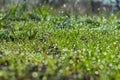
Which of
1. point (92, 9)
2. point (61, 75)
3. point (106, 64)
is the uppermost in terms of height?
point (61, 75)

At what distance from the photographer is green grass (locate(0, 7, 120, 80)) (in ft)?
10.7

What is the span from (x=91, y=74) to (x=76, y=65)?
33cm

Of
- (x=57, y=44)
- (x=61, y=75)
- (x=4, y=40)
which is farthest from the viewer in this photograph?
(x=4, y=40)

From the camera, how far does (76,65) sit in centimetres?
388

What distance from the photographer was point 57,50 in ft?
17.6

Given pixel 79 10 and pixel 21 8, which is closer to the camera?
pixel 21 8

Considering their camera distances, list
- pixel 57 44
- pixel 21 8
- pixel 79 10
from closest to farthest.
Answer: pixel 57 44 → pixel 21 8 → pixel 79 10

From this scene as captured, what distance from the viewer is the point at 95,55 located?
4.52 m

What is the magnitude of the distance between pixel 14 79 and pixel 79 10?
29.0 ft

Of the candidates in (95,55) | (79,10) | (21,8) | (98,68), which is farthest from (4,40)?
(79,10)

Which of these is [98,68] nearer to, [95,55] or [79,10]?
[95,55]

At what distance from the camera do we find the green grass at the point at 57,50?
327 cm

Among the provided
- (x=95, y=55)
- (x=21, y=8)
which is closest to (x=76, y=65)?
(x=95, y=55)

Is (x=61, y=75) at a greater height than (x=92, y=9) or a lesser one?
greater
